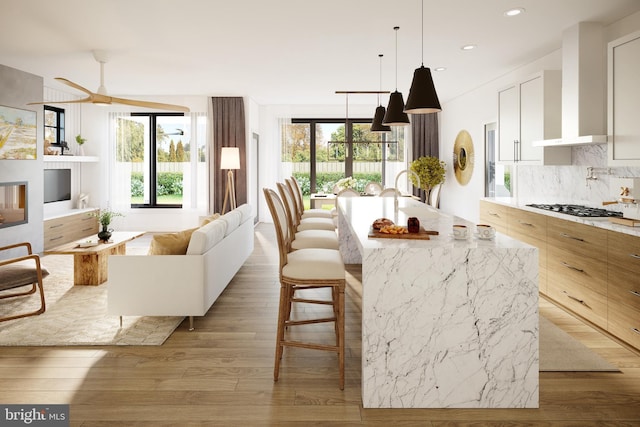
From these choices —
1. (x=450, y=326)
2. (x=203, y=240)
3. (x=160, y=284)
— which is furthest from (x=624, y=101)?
(x=160, y=284)

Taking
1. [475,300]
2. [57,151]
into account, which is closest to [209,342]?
[475,300]

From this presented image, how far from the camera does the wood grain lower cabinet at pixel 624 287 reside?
9.70ft

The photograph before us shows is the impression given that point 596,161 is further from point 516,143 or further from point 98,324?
point 98,324

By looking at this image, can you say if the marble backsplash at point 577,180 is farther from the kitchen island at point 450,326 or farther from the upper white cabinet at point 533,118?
the kitchen island at point 450,326

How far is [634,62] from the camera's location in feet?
10.9

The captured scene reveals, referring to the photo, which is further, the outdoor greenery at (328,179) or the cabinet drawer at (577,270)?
the outdoor greenery at (328,179)

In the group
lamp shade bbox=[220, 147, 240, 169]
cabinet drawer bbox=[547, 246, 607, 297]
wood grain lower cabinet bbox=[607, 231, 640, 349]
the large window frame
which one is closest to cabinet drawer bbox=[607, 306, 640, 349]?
wood grain lower cabinet bbox=[607, 231, 640, 349]

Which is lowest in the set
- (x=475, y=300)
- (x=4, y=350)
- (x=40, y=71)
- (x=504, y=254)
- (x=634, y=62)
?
(x=4, y=350)

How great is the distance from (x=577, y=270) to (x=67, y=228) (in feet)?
23.2

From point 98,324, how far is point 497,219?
4.19 metres

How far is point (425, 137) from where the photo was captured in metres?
9.43

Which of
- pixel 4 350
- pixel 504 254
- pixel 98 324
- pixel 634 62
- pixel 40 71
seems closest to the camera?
pixel 504 254

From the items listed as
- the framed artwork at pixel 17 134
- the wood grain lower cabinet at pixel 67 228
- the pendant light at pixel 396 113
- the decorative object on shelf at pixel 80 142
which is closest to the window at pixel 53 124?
the decorative object on shelf at pixel 80 142

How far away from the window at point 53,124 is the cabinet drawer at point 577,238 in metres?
7.46
